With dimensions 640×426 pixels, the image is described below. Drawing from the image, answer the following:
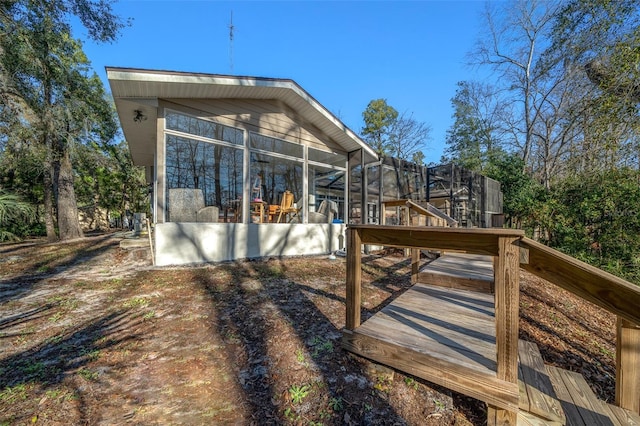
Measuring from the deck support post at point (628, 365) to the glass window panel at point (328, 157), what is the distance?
6410 mm

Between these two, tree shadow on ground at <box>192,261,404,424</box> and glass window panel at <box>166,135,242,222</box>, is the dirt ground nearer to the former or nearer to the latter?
tree shadow on ground at <box>192,261,404,424</box>

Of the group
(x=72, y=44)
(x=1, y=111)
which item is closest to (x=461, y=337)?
(x=1, y=111)

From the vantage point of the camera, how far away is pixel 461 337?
2.00 meters

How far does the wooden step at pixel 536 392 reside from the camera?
145 centimetres

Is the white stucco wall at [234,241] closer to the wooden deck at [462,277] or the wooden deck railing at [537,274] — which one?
the wooden deck at [462,277]

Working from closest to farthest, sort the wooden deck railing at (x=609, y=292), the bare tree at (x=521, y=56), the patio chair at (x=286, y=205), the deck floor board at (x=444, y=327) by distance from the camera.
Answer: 1. the wooden deck railing at (x=609, y=292)
2. the deck floor board at (x=444, y=327)
3. the patio chair at (x=286, y=205)
4. the bare tree at (x=521, y=56)

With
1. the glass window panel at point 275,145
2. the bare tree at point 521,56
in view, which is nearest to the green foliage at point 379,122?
the bare tree at point 521,56

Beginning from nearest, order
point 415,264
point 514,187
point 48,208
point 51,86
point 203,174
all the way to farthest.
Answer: point 415,264 → point 203,174 → point 51,86 → point 48,208 → point 514,187

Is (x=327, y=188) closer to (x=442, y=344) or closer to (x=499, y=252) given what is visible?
(x=442, y=344)

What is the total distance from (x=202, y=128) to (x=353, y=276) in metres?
4.79

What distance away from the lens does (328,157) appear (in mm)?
7547

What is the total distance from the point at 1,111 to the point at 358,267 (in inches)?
367

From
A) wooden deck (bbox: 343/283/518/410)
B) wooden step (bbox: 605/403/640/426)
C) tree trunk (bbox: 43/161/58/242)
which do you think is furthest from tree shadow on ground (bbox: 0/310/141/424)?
tree trunk (bbox: 43/161/58/242)

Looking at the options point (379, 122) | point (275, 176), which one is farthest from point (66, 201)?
point (379, 122)
